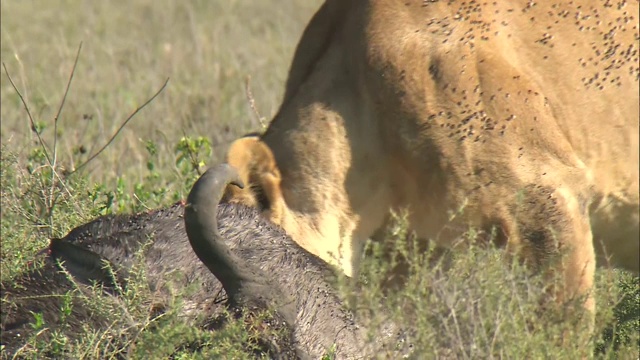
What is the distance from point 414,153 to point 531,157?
1.22 feet

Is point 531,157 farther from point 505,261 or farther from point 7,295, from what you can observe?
point 7,295

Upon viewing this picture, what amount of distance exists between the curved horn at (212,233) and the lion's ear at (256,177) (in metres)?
0.28

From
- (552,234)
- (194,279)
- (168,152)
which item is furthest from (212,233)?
(168,152)

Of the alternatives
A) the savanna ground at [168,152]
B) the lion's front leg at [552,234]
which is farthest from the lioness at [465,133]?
the savanna ground at [168,152]

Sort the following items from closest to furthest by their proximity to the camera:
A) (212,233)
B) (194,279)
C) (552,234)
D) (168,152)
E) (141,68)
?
(212,233), (552,234), (194,279), (168,152), (141,68)

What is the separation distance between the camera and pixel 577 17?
13.5 ft

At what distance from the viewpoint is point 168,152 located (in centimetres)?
682

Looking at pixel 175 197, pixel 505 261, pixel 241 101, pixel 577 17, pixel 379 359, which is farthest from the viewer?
pixel 241 101

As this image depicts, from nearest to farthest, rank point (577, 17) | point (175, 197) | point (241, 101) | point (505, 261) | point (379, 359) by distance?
1. point (379, 359)
2. point (505, 261)
3. point (577, 17)
4. point (175, 197)
5. point (241, 101)

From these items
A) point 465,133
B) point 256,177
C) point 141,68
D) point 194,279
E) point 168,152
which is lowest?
point 141,68

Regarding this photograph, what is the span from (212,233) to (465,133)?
0.89m

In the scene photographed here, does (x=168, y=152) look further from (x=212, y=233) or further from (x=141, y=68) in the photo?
(x=212, y=233)

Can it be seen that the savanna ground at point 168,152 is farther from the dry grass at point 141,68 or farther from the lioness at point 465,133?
the lioness at point 465,133

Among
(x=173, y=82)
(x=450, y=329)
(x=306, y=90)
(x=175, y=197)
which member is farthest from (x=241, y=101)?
(x=450, y=329)
